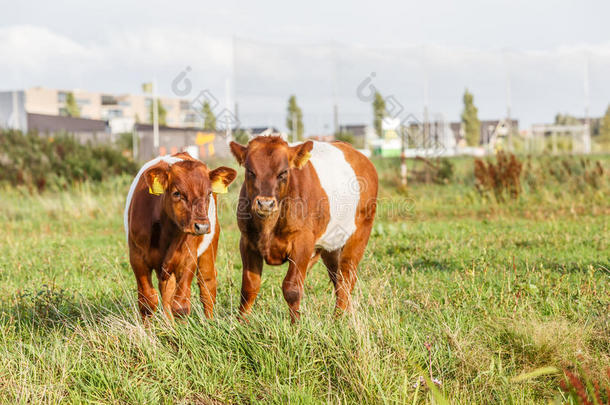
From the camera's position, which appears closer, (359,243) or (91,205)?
(359,243)

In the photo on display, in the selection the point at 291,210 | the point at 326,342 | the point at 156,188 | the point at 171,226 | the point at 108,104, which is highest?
the point at 108,104

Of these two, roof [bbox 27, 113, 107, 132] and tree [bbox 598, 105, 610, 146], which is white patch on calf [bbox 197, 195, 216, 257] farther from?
roof [bbox 27, 113, 107, 132]

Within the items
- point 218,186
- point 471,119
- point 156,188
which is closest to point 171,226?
point 156,188

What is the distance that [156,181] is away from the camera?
4.91 meters

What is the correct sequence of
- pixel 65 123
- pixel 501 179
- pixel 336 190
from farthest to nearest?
pixel 65 123
pixel 501 179
pixel 336 190

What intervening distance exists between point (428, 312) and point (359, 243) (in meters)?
1.44

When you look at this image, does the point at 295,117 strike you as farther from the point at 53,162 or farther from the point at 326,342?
the point at 326,342

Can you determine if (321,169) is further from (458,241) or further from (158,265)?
(458,241)

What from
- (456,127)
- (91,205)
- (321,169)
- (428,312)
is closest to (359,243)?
(321,169)

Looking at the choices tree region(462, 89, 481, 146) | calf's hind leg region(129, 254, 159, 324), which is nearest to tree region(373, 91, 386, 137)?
tree region(462, 89, 481, 146)

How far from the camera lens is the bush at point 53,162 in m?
19.1

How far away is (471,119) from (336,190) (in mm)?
41436

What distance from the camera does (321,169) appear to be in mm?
5848

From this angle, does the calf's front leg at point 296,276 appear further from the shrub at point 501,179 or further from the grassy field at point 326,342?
the shrub at point 501,179
